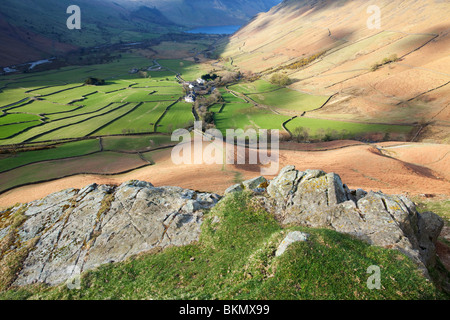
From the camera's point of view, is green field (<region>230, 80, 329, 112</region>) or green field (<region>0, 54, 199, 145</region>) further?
green field (<region>230, 80, 329, 112</region>)

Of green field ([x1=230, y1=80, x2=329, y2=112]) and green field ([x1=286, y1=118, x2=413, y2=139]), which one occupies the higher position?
green field ([x1=230, y1=80, x2=329, y2=112])

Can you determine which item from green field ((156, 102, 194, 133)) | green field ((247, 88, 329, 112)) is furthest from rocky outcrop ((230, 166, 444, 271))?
green field ((247, 88, 329, 112))

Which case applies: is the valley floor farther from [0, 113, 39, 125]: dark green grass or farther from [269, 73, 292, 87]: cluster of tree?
[269, 73, 292, 87]: cluster of tree

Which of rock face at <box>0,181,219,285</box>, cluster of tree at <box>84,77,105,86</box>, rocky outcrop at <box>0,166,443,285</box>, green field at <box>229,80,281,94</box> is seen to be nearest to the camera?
rocky outcrop at <box>0,166,443,285</box>

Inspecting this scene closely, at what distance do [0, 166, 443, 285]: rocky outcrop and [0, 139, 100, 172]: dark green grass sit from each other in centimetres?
3385

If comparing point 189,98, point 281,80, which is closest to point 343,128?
point 281,80

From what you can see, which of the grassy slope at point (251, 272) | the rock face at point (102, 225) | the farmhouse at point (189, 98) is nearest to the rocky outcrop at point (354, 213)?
the grassy slope at point (251, 272)

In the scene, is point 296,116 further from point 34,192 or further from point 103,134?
point 34,192

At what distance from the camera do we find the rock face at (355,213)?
52.6 feet

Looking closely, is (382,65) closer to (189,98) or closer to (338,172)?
(189,98)

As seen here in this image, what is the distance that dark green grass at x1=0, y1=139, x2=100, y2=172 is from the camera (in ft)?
165

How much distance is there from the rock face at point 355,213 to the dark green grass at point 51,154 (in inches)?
2157

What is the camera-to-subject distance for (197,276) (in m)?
14.6
